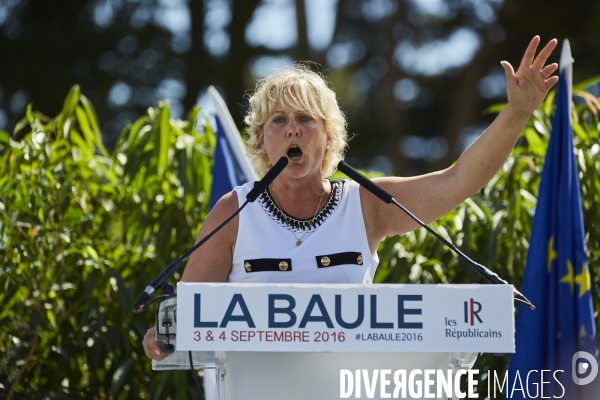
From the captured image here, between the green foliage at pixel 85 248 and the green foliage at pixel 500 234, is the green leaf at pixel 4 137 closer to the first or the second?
the green foliage at pixel 85 248

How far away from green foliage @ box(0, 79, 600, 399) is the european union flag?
319 mm

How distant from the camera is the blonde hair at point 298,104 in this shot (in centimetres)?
221

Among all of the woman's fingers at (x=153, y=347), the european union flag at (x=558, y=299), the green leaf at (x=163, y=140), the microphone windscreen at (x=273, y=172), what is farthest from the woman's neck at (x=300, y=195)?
the green leaf at (x=163, y=140)

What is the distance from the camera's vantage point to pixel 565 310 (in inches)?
119

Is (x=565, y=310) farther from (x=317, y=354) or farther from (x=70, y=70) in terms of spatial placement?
(x=70, y=70)

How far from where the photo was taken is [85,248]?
3.51 meters

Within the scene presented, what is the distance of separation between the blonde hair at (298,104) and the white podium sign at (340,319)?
707mm

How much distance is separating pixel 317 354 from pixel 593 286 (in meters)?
1.99

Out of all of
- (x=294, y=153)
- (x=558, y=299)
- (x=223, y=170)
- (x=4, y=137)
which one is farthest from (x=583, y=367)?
(x=4, y=137)

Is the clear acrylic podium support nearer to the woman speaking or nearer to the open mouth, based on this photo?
the woman speaking

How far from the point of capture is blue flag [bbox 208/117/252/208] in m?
3.51

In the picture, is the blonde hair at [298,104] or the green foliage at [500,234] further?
the green foliage at [500,234]

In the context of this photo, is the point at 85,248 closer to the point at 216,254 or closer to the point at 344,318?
the point at 216,254

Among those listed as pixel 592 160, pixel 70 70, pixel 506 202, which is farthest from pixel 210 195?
A: pixel 70 70
